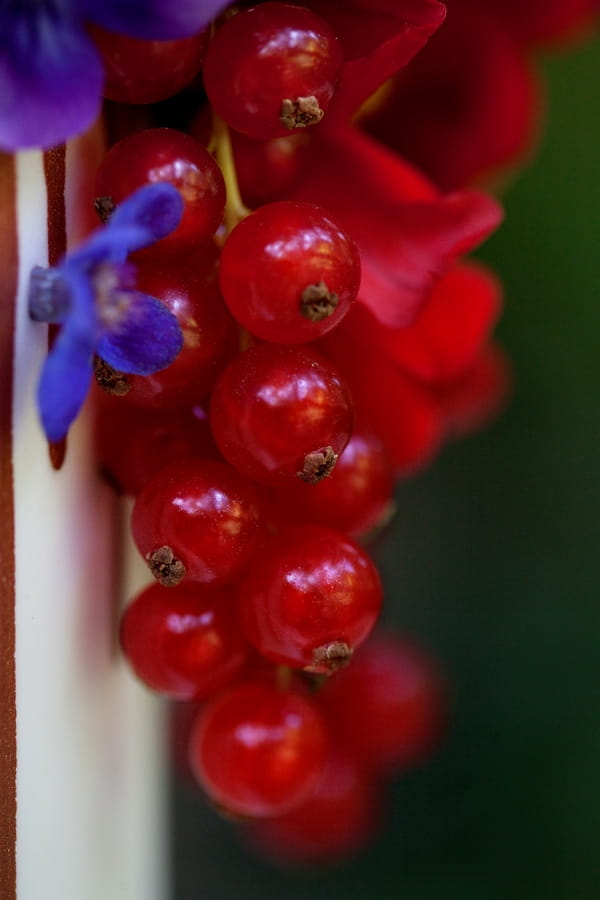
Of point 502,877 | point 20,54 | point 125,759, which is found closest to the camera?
point 20,54

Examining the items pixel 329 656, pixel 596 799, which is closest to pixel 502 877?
pixel 596 799

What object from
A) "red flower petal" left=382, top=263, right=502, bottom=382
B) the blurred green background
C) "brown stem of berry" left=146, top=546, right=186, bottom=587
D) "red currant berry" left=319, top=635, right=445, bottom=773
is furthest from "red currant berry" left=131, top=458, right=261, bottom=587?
the blurred green background

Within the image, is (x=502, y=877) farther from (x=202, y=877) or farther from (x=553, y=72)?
(x=553, y=72)

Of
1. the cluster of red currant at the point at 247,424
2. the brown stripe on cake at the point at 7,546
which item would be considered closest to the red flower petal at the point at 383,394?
the cluster of red currant at the point at 247,424

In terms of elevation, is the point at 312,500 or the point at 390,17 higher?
the point at 390,17

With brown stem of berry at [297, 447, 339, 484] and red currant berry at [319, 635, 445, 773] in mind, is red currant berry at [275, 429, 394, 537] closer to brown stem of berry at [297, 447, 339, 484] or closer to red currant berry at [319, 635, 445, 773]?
brown stem of berry at [297, 447, 339, 484]

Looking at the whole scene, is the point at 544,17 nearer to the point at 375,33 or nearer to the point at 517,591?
the point at 375,33

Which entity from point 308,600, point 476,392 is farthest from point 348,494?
point 476,392
